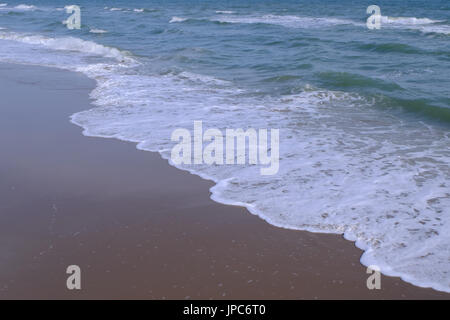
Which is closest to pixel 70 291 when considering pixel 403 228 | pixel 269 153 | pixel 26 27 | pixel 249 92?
pixel 403 228

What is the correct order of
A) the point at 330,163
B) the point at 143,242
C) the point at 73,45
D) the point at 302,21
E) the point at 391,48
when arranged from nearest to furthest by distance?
the point at 143,242 → the point at 330,163 → the point at 391,48 → the point at 73,45 → the point at 302,21

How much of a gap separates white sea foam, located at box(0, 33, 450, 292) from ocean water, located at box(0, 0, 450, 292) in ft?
0.05

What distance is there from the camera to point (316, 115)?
25.9ft

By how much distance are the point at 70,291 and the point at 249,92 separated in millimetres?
Answer: 7051

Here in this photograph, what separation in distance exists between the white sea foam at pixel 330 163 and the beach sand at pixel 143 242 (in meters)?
0.25

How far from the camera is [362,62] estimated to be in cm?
1332

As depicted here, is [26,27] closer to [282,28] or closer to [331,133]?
[282,28]

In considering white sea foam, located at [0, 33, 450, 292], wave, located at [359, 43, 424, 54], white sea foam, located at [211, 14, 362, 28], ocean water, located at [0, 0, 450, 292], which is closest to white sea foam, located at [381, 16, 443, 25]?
white sea foam, located at [211, 14, 362, 28]

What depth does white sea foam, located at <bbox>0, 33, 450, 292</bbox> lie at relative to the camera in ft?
13.4

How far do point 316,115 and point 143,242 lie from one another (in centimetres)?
470

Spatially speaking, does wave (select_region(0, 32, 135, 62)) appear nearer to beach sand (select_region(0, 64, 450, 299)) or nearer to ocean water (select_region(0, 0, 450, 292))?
ocean water (select_region(0, 0, 450, 292))

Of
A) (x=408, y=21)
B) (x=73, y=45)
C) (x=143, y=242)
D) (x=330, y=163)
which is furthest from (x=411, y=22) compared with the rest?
(x=143, y=242)

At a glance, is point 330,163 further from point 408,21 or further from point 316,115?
point 408,21
